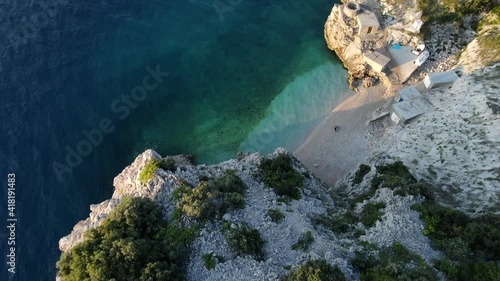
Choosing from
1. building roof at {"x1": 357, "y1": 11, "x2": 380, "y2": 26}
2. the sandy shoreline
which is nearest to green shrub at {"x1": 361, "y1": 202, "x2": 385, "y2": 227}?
the sandy shoreline

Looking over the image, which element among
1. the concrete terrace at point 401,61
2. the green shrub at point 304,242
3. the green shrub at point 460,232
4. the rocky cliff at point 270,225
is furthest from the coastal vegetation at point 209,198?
the concrete terrace at point 401,61

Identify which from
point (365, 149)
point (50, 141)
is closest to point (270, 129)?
point (365, 149)

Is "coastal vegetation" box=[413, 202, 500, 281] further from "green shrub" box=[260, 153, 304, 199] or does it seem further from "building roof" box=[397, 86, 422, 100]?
"building roof" box=[397, 86, 422, 100]

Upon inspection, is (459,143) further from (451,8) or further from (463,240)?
(451,8)

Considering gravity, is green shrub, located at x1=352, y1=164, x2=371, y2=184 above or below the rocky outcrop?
below

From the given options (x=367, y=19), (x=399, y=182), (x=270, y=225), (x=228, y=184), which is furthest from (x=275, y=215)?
(x=367, y=19)

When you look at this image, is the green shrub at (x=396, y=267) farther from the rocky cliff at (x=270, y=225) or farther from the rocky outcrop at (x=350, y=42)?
the rocky outcrop at (x=350, y=42)
